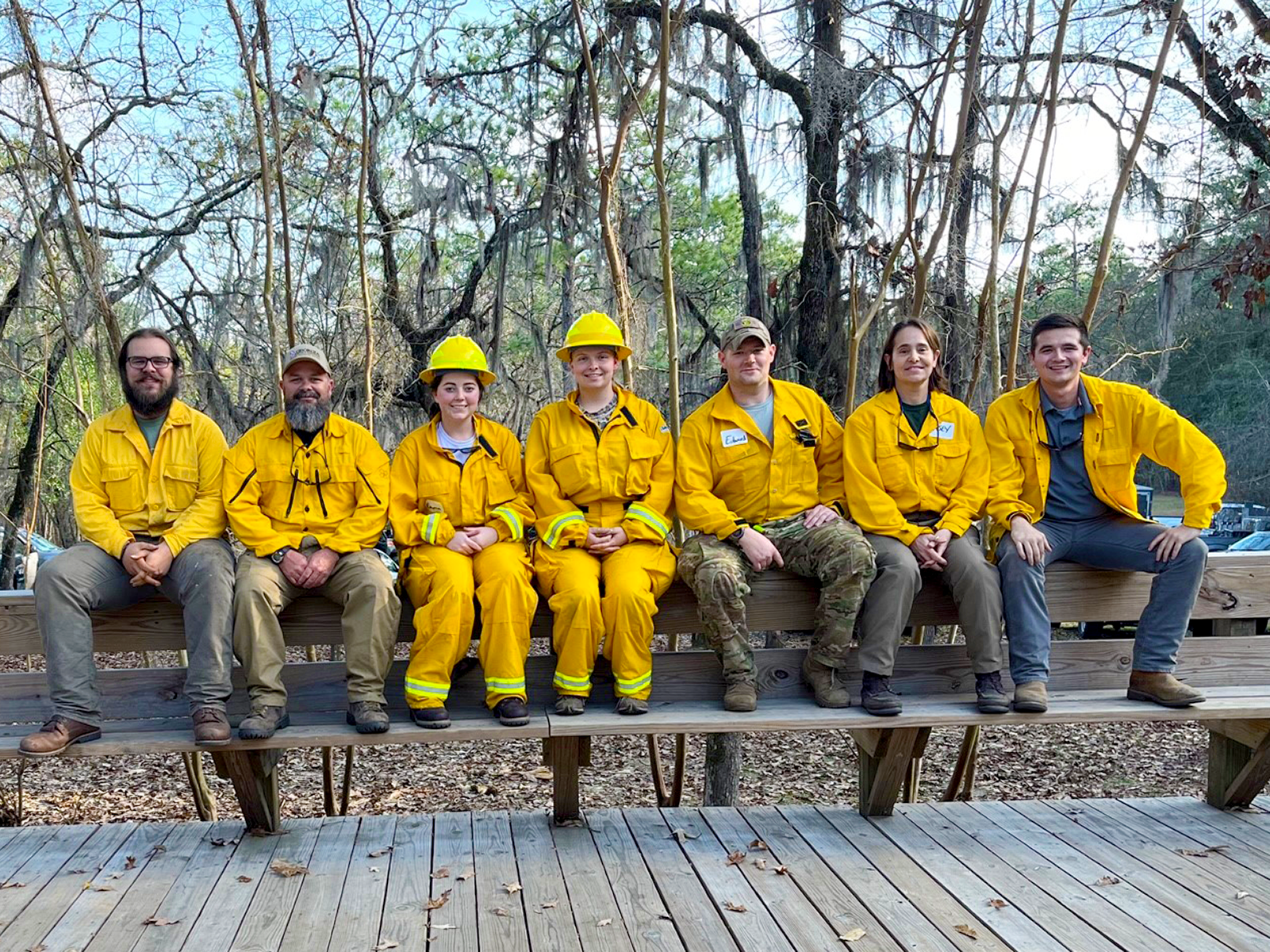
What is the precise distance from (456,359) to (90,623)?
1.60 meters

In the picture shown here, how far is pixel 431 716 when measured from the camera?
11.7 ft

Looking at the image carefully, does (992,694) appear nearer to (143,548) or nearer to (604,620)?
(604,620)

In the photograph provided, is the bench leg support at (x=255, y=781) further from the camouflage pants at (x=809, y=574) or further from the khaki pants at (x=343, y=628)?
the camouflage pants at (x=809, y=574)

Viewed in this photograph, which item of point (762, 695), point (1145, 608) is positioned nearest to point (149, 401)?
point (762, 695)

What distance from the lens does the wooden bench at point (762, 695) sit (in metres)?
3.60

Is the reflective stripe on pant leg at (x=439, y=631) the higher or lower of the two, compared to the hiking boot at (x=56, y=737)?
higher

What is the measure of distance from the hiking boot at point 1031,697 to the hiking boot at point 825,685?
Answer: 591 mm

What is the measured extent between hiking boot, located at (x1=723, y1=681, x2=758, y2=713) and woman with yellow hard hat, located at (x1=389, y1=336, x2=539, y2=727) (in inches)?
29.2

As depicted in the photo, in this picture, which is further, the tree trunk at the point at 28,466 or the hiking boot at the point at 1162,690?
the tree trunk at the point at 28,466

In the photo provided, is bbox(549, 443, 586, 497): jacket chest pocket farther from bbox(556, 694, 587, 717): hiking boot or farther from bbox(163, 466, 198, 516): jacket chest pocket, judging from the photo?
bbox(163, 466, 198, 516): jacket chest pocket

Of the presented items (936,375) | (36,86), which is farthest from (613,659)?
(36,86)

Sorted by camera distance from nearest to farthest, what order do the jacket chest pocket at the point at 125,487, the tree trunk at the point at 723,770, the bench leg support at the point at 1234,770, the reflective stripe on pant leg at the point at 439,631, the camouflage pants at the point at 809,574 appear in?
the reflective stripe on pant leg at the point at 439,631 < the camouflage pants at the point at 809,574 < the jacket chest pocket at the point at 125,487 < the bench leg support at the point at 1234,770 < the tree trunk at the point at 723,770

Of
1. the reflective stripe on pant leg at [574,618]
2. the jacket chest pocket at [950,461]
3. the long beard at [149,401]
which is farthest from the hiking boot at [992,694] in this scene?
the long beard at [149,401]

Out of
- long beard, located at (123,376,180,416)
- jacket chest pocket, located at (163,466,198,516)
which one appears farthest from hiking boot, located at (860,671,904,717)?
long beard, located at (123,376,180,416)
